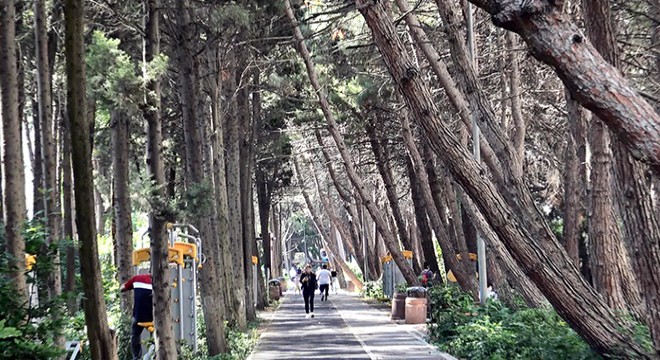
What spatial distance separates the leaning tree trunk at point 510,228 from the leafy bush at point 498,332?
0.43 m

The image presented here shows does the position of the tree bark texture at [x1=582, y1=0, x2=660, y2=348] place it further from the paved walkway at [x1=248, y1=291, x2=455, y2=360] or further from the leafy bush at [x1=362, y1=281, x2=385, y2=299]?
the leafy bush at [x1=362, y1=281, x2=385, y2=299]

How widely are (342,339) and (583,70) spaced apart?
645 inches

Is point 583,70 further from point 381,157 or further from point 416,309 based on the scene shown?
point 381,157

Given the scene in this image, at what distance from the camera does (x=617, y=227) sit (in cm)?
1447

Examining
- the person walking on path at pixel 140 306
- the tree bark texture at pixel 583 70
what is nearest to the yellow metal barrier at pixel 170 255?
the person walking on path at pixel 140 306

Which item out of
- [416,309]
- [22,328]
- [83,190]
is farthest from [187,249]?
[416,309]

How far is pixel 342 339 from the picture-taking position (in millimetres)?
23156

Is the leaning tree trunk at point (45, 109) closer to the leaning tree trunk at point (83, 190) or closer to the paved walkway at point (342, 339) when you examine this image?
the paved walkway at point (342, 339)

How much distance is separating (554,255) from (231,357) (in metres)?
7.15

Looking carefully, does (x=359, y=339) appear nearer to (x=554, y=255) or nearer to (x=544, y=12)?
(x=554, y=255)

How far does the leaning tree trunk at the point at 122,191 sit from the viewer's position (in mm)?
17914

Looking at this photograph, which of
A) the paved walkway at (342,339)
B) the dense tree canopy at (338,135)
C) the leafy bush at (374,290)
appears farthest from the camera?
the leafy bush at (374,290)

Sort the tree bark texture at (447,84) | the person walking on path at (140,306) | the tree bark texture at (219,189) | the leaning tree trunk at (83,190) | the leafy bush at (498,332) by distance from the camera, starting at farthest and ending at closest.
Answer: the tree bark texture at (219,189) < the tree bark texture at (447,84) < the person walking on path at (140,306) < the leafy bush at (498,332) < the leaning tree trunk at (83,190)

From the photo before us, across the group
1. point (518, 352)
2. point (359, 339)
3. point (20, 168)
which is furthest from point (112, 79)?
point (359, 339)
